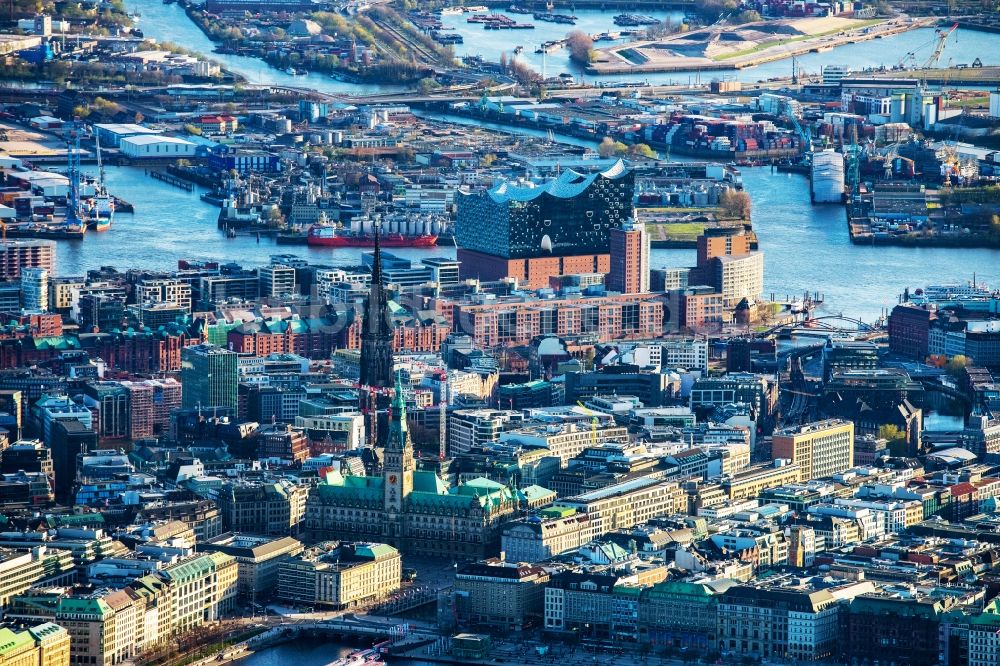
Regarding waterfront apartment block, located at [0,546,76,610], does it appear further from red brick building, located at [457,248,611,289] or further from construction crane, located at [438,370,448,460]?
red brick building, located at [457,248,611,289]

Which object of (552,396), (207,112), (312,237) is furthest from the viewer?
(207,112)

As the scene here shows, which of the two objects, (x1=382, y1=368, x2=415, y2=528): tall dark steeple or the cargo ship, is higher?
the cargo ship

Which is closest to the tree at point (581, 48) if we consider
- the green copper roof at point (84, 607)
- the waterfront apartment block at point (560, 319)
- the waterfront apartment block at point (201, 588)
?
the waterfront apartment block at point (560, 319)

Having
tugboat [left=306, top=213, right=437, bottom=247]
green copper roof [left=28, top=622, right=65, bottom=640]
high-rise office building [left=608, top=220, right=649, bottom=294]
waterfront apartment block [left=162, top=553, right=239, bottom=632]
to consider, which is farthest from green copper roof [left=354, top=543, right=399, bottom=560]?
tugboat [left=306, top=213, right=437, bottom=247]

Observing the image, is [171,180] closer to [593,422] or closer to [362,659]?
[593,422]

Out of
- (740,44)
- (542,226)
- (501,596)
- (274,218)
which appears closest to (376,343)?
(501,596)

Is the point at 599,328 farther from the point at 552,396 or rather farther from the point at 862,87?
the point at 862,87

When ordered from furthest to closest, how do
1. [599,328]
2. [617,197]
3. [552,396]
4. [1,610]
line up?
[617,197], [599,328], [552,396], [1,610]

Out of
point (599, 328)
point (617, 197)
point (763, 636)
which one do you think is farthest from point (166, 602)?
point (617, 197)
